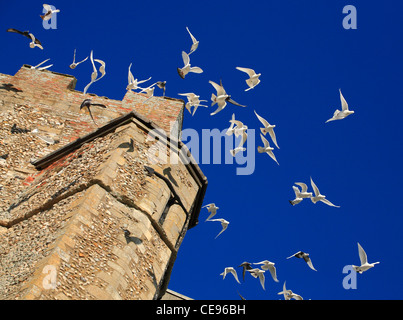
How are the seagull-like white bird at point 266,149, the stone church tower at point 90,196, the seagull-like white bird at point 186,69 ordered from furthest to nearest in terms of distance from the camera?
the seagull-like white bird at point 266,149, the seagull-like white bird at point 186,69, the stone church tower at point 90,196

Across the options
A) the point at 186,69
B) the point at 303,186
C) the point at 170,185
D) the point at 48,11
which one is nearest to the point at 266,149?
the point at 303,186

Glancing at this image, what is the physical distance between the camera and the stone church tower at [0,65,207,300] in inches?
416

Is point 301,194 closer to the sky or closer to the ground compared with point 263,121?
closer to the ground

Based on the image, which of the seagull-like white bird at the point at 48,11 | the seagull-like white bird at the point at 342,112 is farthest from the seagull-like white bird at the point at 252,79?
the seagull-like white bird at the point at 48,11

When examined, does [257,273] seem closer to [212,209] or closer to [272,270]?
[272,270]

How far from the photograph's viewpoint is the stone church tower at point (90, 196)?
34.7ft

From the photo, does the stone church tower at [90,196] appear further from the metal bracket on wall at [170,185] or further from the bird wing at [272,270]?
the bird wing at [272,270]

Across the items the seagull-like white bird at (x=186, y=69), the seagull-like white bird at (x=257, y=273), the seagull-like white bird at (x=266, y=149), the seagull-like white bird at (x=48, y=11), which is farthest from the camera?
the seagull-like white bird at (x=48, y=11)

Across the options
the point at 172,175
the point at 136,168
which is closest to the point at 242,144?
the point at 172,175

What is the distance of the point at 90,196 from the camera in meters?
11.7

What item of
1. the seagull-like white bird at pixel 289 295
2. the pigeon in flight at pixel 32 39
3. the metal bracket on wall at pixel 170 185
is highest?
the pigeon in flight at pixel 32 39

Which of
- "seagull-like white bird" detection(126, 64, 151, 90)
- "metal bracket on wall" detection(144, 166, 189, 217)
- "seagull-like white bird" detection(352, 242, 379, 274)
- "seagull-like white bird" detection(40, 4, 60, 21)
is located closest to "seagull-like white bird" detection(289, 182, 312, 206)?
"seagull-like white bird" detection(352, 242, 379, 274)
